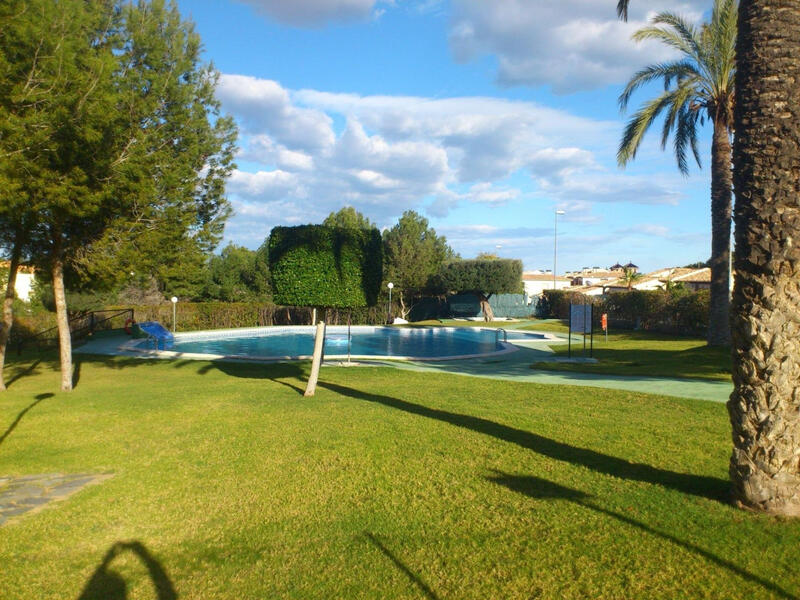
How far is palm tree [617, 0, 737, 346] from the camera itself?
61.1ft

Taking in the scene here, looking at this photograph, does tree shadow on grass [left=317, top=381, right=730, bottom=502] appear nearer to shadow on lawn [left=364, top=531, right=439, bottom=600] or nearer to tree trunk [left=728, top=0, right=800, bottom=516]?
tree trunk [left=728, top=0, right=800, bottom=516]

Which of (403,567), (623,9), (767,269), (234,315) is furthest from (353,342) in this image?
(403,567)

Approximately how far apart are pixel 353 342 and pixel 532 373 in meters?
17.0

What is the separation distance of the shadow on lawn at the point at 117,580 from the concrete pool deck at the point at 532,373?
10025mm

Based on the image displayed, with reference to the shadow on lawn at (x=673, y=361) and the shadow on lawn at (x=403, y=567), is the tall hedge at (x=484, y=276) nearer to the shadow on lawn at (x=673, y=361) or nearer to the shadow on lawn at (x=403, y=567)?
the shadow on lawn at (x=673, y=361)

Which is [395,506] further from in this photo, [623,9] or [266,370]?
[266,370]

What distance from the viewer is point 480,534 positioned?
4918 millimetres

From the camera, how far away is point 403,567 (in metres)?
4.39

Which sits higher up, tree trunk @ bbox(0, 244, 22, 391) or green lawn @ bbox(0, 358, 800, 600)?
tree trunk @ bbox(0, 244, 22, 391)

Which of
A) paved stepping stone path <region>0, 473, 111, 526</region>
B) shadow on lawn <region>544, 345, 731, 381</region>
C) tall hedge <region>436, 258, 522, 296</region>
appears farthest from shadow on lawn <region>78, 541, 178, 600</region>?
tall hedge <region>436, 258, 522, 296</region>

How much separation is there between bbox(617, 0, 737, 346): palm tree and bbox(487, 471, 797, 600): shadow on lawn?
1597cm

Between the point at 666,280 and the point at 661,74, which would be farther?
the point at 666,280

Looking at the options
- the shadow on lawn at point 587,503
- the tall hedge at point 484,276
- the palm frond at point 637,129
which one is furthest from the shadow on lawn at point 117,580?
the tall hedge at point 484,276

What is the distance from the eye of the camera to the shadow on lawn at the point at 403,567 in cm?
399
